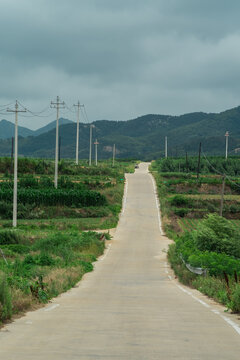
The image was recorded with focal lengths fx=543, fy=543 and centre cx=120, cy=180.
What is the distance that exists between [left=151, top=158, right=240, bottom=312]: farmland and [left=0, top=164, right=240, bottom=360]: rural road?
3.60ft

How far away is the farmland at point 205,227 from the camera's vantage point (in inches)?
760

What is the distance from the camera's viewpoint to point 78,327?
966 centimetres

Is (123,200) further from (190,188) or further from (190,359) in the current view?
(190,359)

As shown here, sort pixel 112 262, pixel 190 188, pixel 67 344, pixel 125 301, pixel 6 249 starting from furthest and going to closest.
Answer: pixel 190 188, pixel 6 249, pixel 112 262, pixel 125 301, pixel 67 344

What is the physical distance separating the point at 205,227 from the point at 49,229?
82.9ft

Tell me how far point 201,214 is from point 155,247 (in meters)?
26.5

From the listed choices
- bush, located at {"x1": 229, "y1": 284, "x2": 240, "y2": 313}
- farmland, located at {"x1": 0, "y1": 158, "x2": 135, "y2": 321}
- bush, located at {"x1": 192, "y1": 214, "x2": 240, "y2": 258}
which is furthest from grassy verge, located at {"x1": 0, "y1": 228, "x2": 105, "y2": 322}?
bush, located at {"x1": 192, "y1": 214, "x2": 240, "y2": 258}

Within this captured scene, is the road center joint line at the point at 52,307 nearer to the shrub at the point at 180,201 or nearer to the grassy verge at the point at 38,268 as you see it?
the grassy verge at the point at 38,268

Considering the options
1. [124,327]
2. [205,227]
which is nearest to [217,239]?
[205,227]

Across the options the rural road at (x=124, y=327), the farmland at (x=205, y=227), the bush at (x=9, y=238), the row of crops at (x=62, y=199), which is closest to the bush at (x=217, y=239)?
the farmland at (x=205, y=227)

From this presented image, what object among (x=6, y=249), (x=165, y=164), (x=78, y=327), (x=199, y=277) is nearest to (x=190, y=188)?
(x=165, y=164)

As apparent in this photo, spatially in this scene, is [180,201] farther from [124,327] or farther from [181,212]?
[124,327]

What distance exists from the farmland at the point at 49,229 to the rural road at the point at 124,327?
0.65 meters

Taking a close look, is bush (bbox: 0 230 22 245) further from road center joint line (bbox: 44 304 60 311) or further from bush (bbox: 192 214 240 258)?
road center joint line (bbox: 44 304 60 311)
